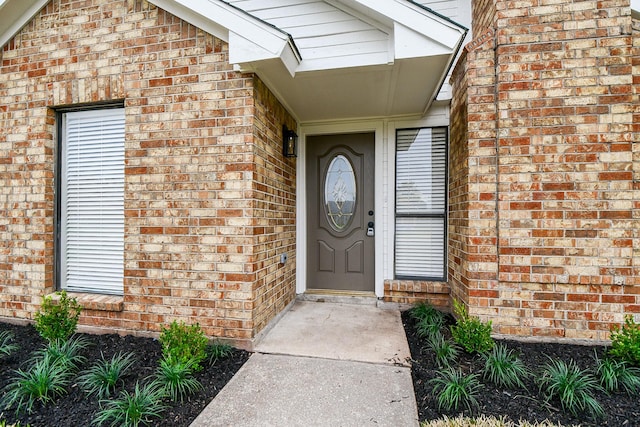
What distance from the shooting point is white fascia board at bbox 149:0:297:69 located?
243cm

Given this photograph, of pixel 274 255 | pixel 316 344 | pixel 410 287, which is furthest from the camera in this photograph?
pixel 410 287

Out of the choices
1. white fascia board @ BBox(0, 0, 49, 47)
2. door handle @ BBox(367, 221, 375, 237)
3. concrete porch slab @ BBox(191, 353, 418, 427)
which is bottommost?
concrete porch slab @ BBox(191, 353, 418, 427)

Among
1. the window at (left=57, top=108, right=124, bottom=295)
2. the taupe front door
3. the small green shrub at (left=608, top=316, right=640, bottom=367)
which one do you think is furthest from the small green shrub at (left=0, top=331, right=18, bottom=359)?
the small green shrub at (left=608, top=316, right=640, bottom=367)

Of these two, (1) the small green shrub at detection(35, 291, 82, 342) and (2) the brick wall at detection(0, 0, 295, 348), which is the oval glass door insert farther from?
(1) the small green shrub at detection(35, 291, 82, 342)

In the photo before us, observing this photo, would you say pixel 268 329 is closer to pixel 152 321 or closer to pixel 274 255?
pixel 274 255

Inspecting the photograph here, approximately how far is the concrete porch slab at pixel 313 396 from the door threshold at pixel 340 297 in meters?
1.49

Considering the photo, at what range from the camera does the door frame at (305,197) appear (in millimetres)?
3951

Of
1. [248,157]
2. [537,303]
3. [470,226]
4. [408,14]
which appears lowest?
[537,303]

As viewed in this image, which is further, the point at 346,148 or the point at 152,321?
the point at 346,148

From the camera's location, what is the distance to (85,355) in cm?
260

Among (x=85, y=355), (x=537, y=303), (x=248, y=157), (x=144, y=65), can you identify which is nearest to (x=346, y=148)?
(x=248, y=157)

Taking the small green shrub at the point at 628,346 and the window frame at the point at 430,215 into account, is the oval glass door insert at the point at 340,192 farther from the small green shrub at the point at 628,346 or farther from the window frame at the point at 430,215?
the small green shrub at the point at 628,346

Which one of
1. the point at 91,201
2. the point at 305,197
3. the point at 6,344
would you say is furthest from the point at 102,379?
the point at 305,197

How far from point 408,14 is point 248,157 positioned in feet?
5.75
